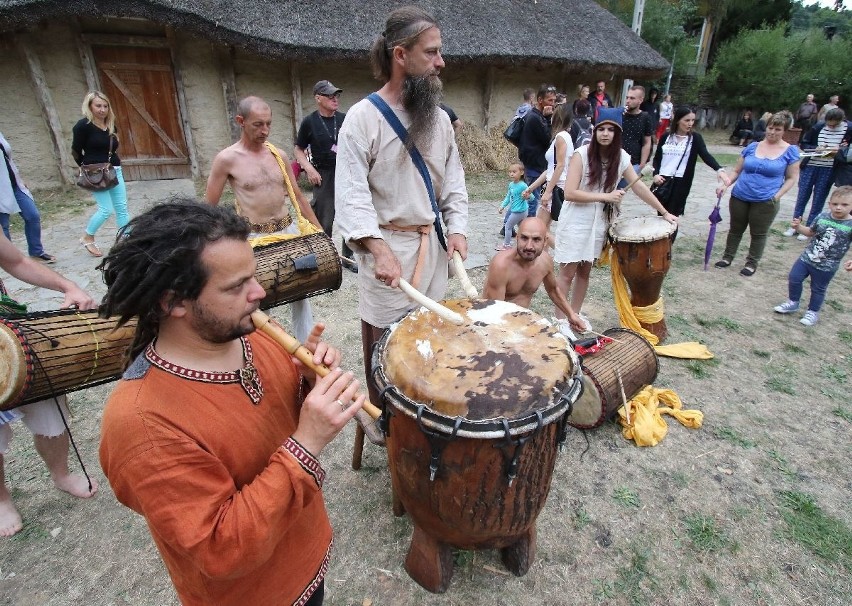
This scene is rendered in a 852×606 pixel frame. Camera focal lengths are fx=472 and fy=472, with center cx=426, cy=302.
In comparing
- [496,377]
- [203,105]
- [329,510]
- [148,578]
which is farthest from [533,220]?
[203,105]

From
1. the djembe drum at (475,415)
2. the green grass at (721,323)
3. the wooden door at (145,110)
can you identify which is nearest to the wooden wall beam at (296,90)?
the wooden door at (145,110)

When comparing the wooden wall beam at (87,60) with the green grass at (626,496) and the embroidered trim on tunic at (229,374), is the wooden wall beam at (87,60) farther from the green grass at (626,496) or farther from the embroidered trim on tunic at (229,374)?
the green grass at (626,496)

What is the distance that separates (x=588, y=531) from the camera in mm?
2502

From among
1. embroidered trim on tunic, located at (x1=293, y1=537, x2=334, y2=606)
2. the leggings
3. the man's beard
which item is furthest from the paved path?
embroidered trim on tunic, located at (x1=293, y1=537, x2=334, y2=606)

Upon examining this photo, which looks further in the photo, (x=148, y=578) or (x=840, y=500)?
(x=840, y=500)

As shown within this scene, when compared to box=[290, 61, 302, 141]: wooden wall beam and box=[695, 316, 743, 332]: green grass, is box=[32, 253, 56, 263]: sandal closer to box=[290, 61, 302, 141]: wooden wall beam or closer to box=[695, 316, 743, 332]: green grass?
box=[290, 61, 302, 141]: wooden wall beam

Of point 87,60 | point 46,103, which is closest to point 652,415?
point 87,60

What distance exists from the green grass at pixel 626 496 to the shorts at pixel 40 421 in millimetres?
3053

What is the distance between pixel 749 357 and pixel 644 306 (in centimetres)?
95

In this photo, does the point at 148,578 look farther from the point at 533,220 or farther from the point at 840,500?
the point at 840,500

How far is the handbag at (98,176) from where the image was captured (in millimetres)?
5406

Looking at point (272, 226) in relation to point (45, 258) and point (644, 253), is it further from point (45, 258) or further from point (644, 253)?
point (45, 258)

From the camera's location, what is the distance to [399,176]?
245 cm

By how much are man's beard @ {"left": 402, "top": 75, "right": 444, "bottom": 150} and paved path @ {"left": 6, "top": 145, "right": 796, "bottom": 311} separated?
111 inches
